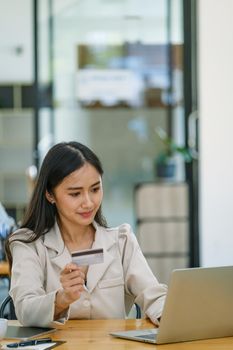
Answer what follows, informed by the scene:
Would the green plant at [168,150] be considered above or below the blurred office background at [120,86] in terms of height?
below

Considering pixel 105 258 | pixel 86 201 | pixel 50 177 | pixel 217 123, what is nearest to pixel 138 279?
pixel 105 258

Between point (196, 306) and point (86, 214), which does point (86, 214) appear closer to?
point (86, 214)

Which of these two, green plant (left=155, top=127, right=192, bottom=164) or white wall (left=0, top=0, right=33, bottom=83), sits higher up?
white wall (left=0, top=0, right=33, bottom=83)

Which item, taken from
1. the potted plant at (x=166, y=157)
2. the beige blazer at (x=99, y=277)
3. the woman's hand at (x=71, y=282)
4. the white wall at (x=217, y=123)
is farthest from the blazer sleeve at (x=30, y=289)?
the potted plant at (x=166, y=157)

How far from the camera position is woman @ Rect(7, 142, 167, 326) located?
317 cm

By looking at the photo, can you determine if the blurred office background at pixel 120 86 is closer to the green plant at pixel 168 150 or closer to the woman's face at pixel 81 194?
the green plant at pixel 168 150

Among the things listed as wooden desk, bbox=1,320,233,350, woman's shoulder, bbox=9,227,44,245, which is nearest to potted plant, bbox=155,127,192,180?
woman's shoulder, bbox=9,227,44,245

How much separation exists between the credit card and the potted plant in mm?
5028

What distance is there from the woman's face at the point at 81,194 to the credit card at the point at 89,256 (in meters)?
0.46

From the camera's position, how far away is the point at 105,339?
2.77 metres

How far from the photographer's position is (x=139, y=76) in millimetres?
7840

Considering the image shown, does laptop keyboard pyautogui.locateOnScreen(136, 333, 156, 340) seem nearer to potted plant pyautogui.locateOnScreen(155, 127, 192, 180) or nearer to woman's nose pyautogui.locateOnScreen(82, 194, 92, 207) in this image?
woman's nose pyautogui.locateOnScreen(82, 194, 92, 207)

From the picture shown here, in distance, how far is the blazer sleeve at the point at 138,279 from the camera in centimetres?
319

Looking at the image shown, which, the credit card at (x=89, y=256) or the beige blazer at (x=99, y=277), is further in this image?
the beige blazer at (x=99, y=277)
